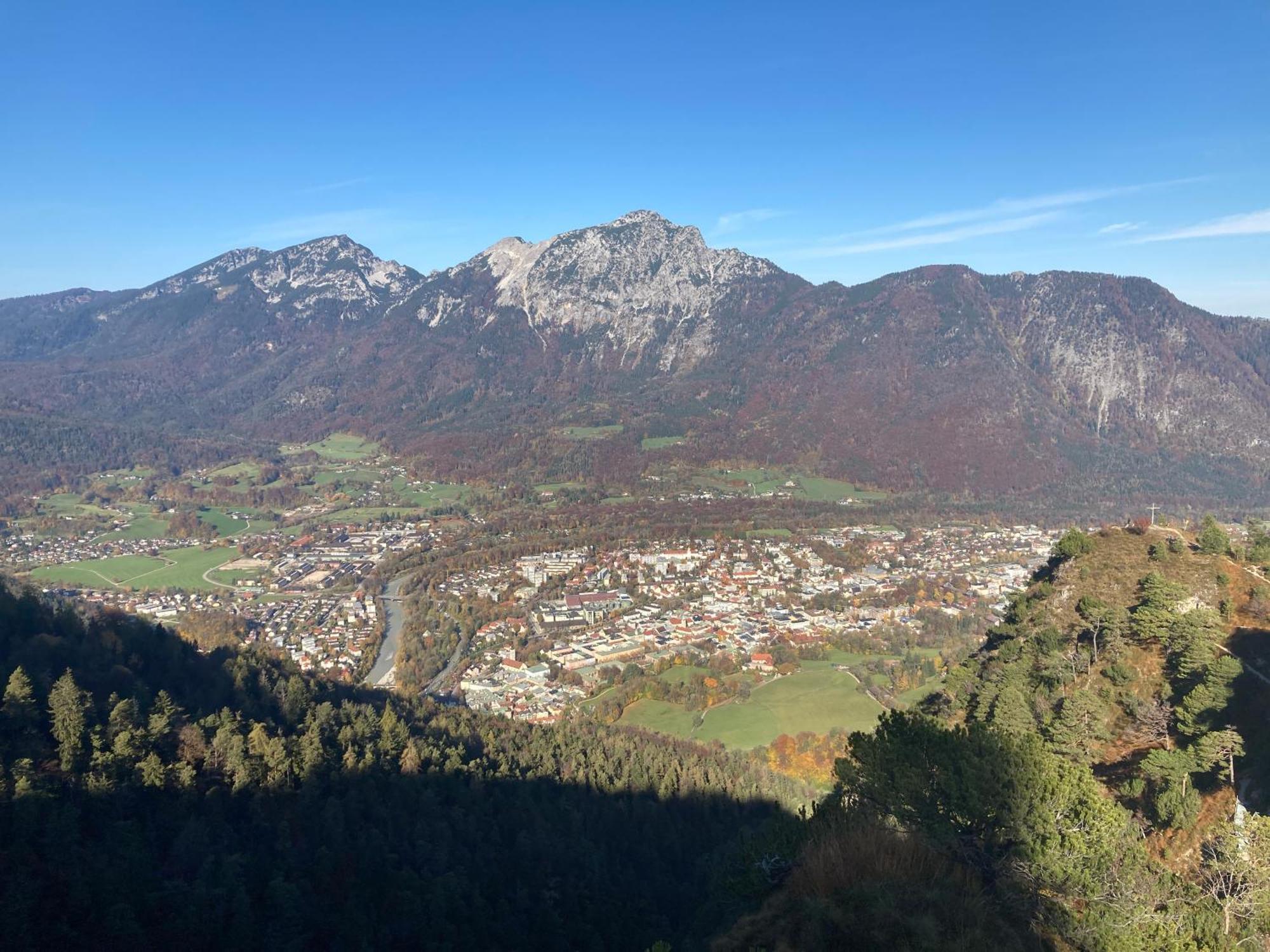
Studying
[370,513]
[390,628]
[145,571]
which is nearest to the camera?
[390,628]

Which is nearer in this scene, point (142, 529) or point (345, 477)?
point (142, 529)

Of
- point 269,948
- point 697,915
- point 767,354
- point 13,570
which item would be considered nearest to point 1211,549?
point 697,915

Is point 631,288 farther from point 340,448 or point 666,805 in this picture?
point 666,805

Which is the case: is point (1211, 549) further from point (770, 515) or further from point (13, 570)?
point (13, 570)

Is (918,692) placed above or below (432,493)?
below

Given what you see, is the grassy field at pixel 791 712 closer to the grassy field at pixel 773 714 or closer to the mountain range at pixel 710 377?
the grassy field at pixel 773 714

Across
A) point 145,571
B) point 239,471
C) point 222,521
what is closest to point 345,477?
point 239,471
